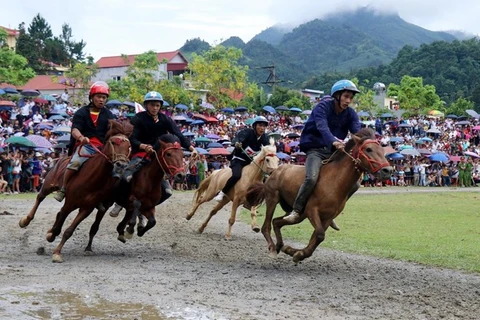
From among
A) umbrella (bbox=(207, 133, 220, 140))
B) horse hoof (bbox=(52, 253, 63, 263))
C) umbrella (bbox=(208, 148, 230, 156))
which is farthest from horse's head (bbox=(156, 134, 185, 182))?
umbrella (bbox=(207, 133, 220, 140))

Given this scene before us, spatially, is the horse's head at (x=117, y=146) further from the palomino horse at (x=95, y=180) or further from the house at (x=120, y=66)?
the house at (x=120, y=66)

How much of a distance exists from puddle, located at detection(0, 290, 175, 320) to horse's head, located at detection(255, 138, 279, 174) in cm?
795

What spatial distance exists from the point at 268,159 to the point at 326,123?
15.0 feet

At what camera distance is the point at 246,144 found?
16.3 metres

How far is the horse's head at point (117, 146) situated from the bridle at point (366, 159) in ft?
11.8

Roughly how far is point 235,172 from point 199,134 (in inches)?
966

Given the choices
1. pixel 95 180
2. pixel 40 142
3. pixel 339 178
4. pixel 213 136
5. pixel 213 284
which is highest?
pixel 339 178

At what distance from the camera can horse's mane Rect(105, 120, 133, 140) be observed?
468 inches

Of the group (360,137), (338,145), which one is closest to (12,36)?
(338,145)

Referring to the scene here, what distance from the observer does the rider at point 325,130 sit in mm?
10953

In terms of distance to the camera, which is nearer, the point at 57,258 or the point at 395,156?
the point at 57,258

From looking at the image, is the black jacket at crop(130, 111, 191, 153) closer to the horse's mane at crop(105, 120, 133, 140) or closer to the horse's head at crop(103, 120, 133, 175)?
the horse's mane at crop(105, 120, 133, 140)

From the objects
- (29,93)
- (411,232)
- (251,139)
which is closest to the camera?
(251,139)

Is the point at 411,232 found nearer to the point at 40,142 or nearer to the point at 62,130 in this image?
the point at 40,142
